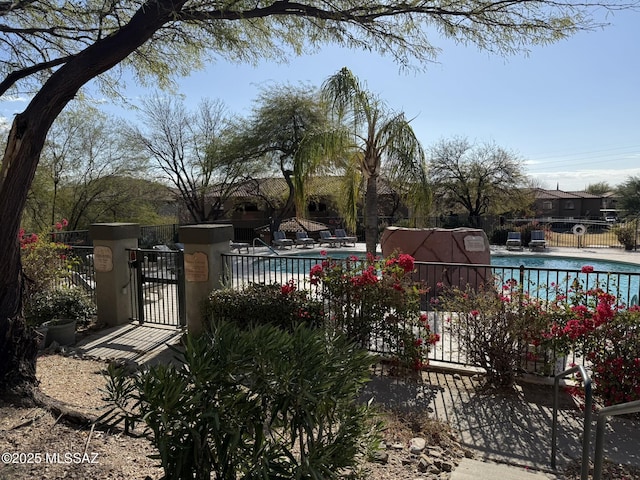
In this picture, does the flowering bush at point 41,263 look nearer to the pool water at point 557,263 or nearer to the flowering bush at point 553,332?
the flowering bush at point 553,332

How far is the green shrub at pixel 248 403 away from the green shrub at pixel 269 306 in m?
3.35

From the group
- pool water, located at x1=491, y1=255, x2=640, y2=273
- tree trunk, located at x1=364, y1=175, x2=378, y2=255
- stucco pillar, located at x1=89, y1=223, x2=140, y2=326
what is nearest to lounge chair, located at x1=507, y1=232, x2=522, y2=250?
pool water, located at x1=491, y1=255, x2=640, y2=273

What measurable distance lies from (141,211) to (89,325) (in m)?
13.4

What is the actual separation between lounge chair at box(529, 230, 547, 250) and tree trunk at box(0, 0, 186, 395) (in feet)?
69.9

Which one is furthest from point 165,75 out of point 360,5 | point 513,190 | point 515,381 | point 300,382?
point 513,190

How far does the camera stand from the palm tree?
33.2 ft

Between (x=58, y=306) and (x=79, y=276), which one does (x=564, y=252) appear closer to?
(x=79, y=276)

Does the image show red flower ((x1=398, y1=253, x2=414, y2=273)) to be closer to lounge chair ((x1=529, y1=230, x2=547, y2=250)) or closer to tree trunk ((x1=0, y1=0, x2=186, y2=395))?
tree trunk ((x1=0, y1=0, x2=186, y2=395))

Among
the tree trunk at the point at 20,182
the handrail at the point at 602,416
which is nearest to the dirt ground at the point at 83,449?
the tree trunk at the point at 20,182

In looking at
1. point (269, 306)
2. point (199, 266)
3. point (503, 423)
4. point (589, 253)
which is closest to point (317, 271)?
point (269, 306)

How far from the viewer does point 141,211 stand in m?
20.3

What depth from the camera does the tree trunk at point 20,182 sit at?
3787 millimetres

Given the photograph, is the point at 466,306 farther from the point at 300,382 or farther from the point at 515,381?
the point at 300,382

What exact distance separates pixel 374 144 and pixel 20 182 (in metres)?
7.83
